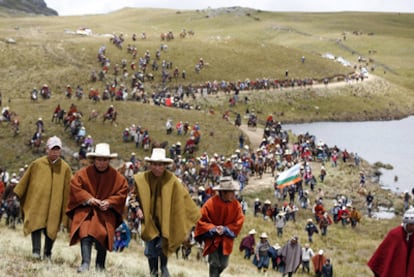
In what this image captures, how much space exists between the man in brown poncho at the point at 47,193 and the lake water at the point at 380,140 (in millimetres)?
39797

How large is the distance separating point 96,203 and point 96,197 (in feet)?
0.69

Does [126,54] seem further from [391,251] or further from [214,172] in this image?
[391,251]

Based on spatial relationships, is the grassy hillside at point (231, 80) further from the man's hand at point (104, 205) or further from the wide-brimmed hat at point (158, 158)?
the wide-brimmed hat at point (158, 158)

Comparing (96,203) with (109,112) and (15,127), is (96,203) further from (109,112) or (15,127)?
(109,112)

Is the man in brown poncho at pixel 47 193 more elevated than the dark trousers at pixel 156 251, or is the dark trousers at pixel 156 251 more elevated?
the man in brown poncho at pixel 47 193

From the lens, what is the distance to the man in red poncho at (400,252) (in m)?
10.3

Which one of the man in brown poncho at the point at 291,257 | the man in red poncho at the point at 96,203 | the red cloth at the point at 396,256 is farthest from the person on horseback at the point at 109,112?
the red cloth at the point at 396,256

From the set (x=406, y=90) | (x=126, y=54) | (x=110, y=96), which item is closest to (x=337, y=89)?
(x=406, y=90)

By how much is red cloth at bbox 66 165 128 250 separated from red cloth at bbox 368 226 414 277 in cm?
464

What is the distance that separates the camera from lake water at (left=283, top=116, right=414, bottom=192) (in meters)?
54.7

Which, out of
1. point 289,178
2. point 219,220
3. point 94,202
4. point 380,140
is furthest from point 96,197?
point 380,140

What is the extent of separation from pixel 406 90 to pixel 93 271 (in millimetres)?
100983

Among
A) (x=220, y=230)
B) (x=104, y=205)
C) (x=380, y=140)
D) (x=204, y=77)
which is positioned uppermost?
(x=104, y=205)

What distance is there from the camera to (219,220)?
38.8ft
